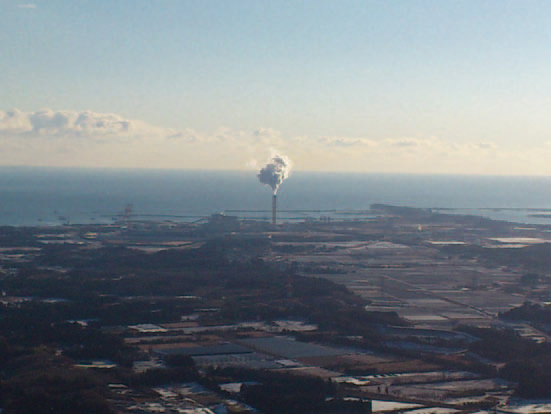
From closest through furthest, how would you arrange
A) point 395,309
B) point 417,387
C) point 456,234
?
point 417,387 → point 395,309 → point 456,234

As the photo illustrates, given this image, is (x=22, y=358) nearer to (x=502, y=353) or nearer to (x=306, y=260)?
(x=502, y=353)

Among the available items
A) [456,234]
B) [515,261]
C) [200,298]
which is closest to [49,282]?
[200,298]

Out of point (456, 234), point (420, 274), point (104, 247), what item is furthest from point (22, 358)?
point (456, 234)

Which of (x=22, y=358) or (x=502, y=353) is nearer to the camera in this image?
(x=22, y=358)

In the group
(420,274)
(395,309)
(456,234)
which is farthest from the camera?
(456,234)

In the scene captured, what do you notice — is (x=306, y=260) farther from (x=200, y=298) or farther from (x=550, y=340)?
(x=550, y=340)

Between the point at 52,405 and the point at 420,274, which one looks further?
the point at 420,274

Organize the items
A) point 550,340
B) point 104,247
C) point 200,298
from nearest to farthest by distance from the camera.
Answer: point 550,340
point 200,298
point 104,247

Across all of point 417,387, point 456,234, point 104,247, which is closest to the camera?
point 417,387

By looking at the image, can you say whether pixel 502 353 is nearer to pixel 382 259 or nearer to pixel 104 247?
pixel 382 259
